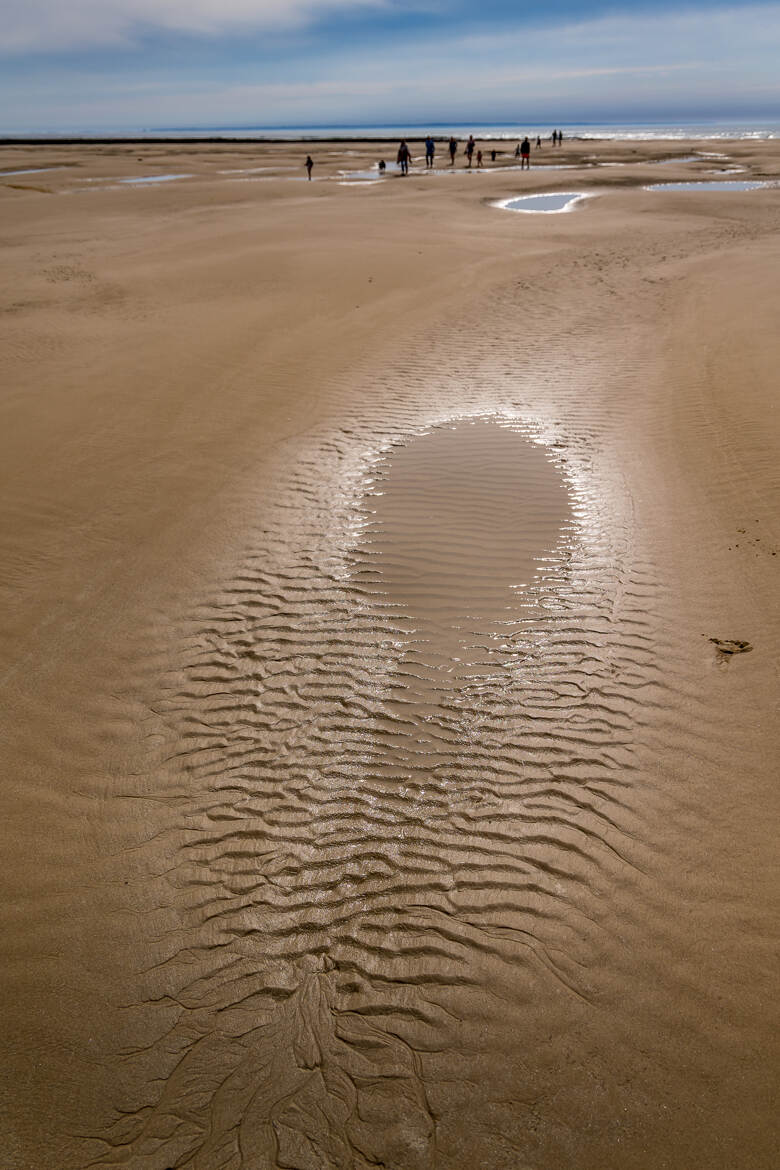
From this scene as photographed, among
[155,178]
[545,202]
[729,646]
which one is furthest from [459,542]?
[155,178]

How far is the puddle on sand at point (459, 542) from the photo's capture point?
222 inches

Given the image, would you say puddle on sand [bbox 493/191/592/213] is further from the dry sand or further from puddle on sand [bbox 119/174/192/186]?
puddle on sand [bbox 119/174/192/186]

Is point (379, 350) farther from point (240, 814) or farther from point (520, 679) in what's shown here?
point (240, 814)

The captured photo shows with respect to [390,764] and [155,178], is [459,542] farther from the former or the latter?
[155,178]

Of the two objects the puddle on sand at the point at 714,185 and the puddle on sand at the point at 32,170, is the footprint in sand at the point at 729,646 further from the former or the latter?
the puddle on sand at the point at 32,170

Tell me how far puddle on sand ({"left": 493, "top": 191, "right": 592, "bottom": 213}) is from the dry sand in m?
20.1

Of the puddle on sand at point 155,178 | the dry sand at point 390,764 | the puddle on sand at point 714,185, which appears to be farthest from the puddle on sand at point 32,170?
the dry sand at point 390,764

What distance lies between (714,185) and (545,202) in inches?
425

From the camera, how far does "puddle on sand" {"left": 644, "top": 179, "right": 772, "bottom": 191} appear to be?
32.6 metres

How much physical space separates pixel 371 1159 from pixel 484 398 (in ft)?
30.8

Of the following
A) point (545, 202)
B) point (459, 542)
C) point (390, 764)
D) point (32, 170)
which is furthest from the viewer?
point (32, 170)

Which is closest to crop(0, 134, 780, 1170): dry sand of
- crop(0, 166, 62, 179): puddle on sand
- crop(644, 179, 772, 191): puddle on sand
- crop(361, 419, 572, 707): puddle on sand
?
crop(361, 419, 572, 707): puddle on sand

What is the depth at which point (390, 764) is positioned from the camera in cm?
468

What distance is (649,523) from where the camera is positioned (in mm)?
7242
